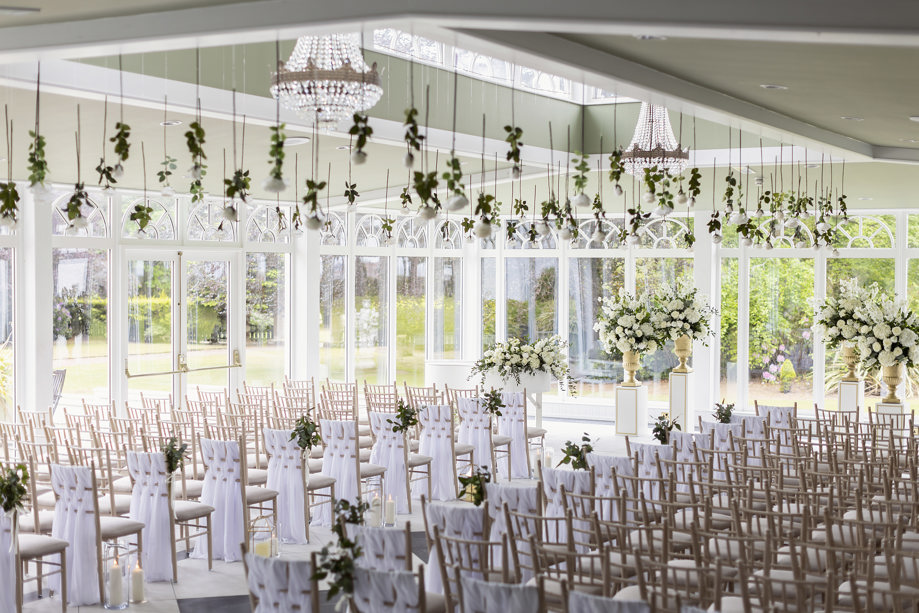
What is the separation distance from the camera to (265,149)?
426 inches

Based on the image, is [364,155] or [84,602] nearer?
[364,155]

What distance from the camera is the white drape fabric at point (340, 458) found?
973cm

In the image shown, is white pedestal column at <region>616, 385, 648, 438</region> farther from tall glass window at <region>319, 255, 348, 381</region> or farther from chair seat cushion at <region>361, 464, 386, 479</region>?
chair seat cushion at <region>361, 464, 386, 479</region>

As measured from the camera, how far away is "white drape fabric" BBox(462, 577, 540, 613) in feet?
15.0

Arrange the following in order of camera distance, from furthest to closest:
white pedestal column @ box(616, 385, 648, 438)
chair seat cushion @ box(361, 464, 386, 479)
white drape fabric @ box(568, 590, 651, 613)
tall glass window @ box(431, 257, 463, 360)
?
tall glass window @ box(431, 257, 463, 360) → white pedestal column @ box(616, 385, 648, 438) → chair seat cushion @ box(361, 464, 386, 479) → white drape fabric @ box(568, 590, 651, 613)

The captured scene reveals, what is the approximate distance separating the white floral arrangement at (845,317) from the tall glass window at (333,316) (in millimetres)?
8105

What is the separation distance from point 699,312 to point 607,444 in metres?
2.46

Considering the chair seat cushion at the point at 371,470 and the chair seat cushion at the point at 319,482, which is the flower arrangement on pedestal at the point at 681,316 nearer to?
the chair seat cushion at the point at 371,470

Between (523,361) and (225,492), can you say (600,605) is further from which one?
(523,361)

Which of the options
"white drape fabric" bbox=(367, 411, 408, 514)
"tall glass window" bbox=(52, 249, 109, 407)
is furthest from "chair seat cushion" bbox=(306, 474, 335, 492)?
"tall glass window" bbox=(52, 249, 109, 407)

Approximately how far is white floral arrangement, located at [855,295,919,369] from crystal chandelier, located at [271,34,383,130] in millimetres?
9272

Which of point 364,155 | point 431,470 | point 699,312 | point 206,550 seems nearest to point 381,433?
point 431,470

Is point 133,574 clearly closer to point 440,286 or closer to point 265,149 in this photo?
point 265,149

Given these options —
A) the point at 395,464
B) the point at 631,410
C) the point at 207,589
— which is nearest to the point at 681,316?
the point at 631,410
